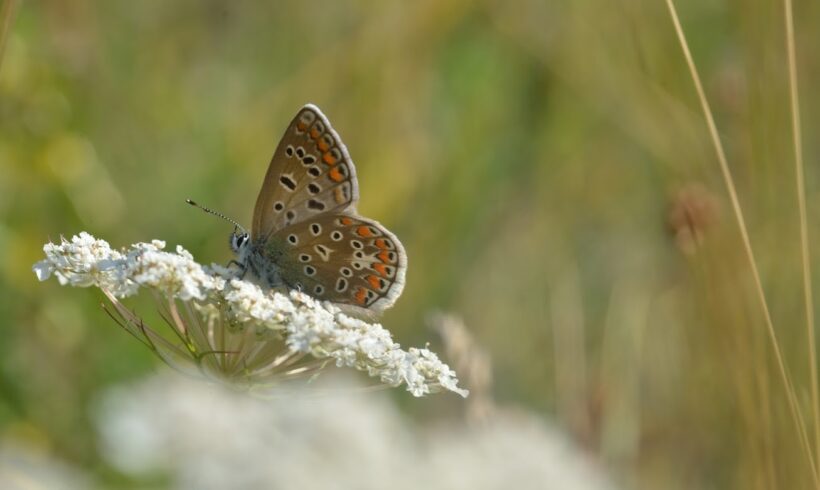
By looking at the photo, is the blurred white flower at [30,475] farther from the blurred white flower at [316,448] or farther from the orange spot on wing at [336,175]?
the orange spot on wing at [336,175]

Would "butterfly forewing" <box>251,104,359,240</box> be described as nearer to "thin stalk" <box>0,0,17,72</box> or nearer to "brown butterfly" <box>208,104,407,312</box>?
"brown butterfly" <box>208,104,407,312</box>

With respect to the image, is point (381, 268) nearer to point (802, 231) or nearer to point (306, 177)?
point (306, 177)

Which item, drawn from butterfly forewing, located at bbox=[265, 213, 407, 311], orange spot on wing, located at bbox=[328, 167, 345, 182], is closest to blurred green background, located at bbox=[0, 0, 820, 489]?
butterfly forewing, located at bbox=[265, 213, 407, 311]

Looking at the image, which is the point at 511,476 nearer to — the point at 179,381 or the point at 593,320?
the point at 179,381

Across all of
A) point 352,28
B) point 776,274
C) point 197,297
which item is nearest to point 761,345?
point 776,274

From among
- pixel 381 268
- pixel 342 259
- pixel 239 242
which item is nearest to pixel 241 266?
pixel 239 242

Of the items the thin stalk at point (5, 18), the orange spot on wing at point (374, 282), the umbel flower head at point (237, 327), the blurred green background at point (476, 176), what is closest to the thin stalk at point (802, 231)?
the blurred green background at point (476, 176)
